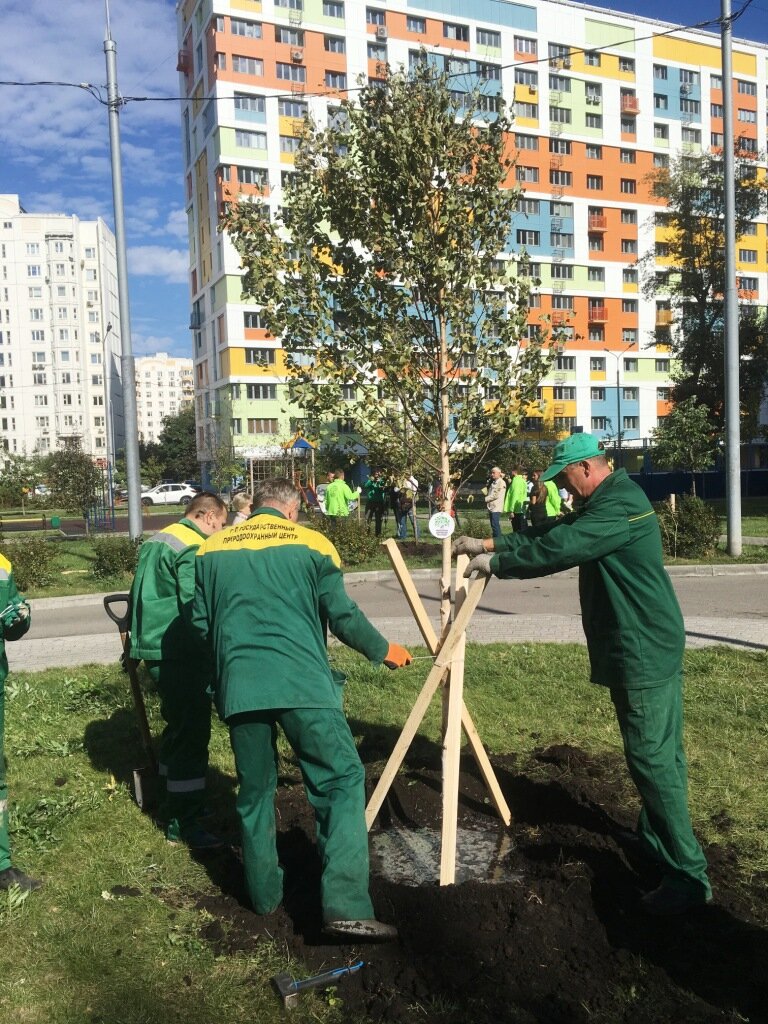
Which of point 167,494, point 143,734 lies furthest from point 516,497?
point 167,494

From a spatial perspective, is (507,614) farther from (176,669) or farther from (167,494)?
(167,494)

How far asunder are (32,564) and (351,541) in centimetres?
558

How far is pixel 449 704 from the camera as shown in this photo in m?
4.05

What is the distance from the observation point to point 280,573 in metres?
3.61

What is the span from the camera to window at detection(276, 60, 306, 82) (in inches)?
2178

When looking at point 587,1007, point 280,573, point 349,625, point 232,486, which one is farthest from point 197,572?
point 232,486

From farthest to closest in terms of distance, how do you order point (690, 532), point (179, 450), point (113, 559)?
point (179, 450), point (690, 532), point (113, 559)

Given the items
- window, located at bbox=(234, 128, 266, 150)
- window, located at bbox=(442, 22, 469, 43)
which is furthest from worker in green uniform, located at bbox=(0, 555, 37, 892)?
window, located at bbox=(442, 22, 469, 43)

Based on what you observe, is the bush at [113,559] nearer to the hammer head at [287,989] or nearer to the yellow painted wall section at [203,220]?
the hammer head at [287,989]

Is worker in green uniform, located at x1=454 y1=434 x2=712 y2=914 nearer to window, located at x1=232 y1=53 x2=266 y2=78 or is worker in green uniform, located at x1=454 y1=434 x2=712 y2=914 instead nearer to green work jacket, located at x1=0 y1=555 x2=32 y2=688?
green work jacket, located at x1=0 y1=555 x2=32 y2=688

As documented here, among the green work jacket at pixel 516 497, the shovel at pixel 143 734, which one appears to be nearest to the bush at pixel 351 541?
the green work jacket at pixel 516 497

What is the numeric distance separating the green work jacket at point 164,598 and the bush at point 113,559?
11.0 metres

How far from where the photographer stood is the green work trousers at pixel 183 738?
15.0 feet

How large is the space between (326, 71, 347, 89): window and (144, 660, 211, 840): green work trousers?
60023 mm
